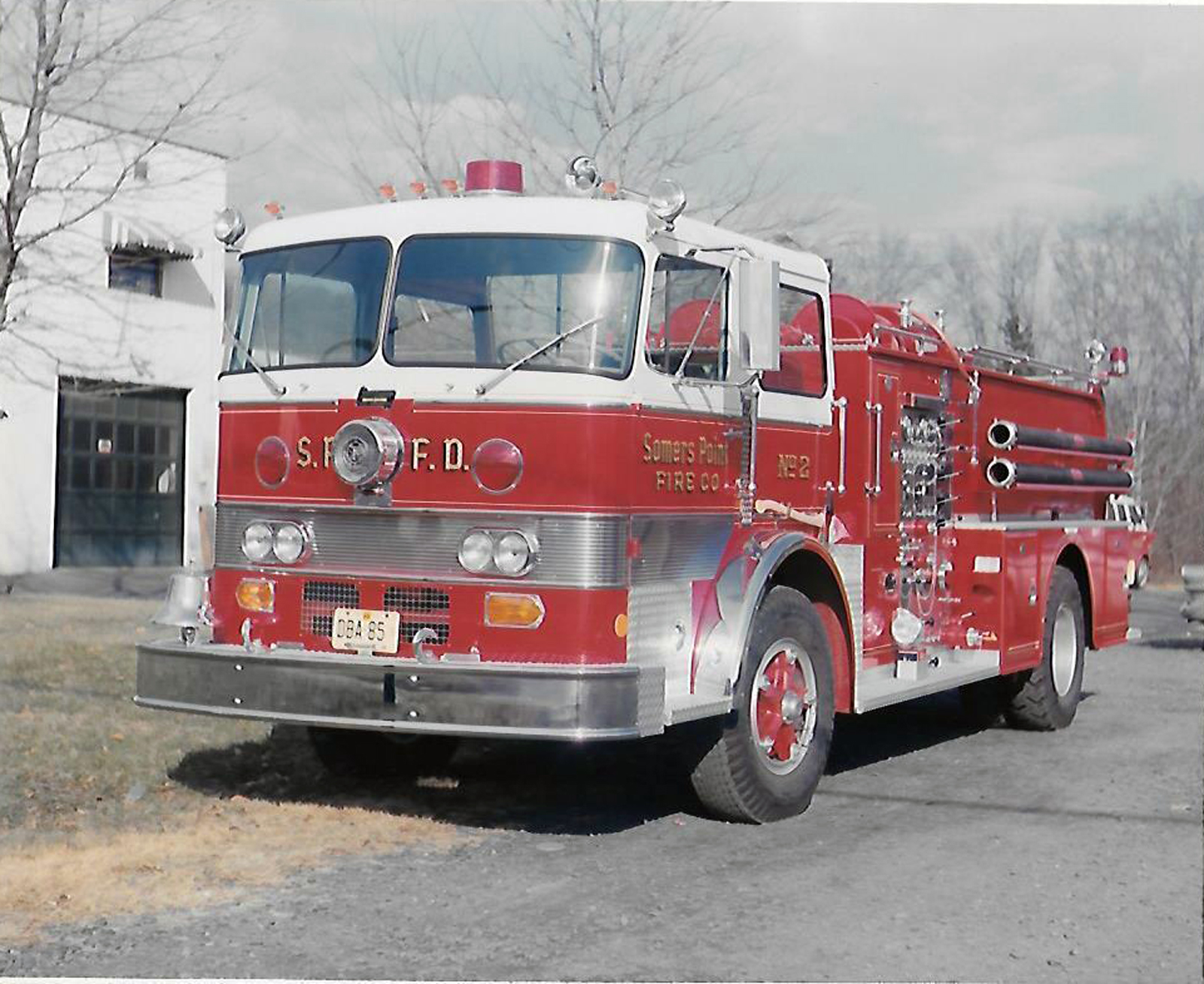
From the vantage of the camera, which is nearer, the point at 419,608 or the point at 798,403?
the point at 419,608

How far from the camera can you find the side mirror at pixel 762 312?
655 centimetres

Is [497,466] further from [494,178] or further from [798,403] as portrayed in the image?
[798,403]

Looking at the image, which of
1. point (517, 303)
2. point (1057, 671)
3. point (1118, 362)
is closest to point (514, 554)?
point (517, 303)

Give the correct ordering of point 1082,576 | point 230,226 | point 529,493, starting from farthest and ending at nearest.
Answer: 1. point 1082,576
2. point 230,226
3. point 529,493

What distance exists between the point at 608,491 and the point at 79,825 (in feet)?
8.88

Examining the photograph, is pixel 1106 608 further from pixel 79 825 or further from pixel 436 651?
pixel 79 825

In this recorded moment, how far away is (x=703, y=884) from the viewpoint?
19.6 ft

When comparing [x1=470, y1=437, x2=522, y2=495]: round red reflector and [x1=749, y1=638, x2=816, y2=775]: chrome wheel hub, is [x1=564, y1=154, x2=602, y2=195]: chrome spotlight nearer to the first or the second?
[x1=470, y1=437, x2=522, y2=495]: round red reflector

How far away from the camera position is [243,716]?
644 centimetres

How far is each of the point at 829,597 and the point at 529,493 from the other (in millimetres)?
2085

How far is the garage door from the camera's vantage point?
2336 centimetres

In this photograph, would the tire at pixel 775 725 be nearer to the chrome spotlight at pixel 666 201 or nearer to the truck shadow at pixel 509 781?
the truck shadow at pixel 509 781

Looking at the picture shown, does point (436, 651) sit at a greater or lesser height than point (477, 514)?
lesser

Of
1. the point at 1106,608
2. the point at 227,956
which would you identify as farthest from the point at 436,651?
the point at 1106,608
